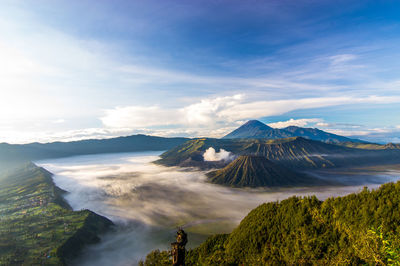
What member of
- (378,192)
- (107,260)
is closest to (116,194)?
(107,260)

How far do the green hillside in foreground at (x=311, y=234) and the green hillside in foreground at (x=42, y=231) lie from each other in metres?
50.1

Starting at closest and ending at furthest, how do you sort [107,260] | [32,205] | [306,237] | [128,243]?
[306,237] < [107,260] < [128,243] < [32,205]

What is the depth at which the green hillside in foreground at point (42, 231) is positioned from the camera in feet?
245

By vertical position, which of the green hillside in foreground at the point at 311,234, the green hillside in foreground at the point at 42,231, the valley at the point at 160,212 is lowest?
the valley at the point at 160,212

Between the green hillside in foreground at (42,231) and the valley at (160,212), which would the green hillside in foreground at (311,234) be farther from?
the green hillside in foreground at (42,231)

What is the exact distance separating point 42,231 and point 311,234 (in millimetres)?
Answer: 118270

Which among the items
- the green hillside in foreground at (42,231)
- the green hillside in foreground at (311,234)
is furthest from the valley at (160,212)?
the green hillside in foreground at (311,234)

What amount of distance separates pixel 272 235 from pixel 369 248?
3459cm

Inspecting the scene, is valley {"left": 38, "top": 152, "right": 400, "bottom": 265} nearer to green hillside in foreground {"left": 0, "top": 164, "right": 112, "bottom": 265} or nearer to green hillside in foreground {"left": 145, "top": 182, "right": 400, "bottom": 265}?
green hillside in foreground {"left": 0, "top": 164, "right": 112, "bottom": 265}

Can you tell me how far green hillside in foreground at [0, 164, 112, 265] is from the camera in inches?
2945

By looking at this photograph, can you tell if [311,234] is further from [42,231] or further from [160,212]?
[42,231]

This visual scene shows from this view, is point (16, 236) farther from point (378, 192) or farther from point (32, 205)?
point (378, 192)

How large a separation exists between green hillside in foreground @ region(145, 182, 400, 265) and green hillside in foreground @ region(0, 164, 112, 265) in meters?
50.1

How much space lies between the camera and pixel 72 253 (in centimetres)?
8288
